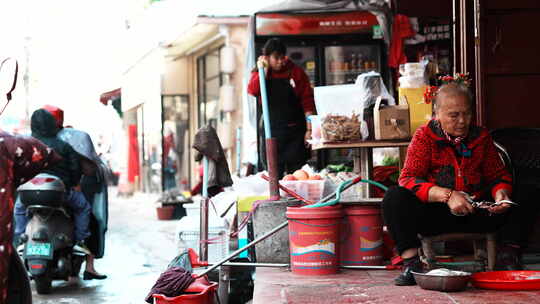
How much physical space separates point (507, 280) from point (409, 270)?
54 cm

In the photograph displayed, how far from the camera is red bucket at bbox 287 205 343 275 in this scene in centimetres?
499

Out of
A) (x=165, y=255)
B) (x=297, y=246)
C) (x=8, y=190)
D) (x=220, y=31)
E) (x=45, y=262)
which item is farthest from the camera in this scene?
(x=220, y=31)

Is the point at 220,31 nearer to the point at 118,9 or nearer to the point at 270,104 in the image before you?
the point at 270,104

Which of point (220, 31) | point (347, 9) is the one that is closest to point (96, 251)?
point (347, 9)

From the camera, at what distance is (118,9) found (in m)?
31.9

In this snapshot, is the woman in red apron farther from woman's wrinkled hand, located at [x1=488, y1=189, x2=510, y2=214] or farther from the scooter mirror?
the scooter mirror

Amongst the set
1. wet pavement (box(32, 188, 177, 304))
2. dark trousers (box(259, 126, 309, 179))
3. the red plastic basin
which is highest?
dark trousers (box(259, 126, 309, 179))

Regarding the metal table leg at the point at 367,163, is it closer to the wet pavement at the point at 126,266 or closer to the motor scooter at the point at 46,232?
the wet pavement at the point at 126,266

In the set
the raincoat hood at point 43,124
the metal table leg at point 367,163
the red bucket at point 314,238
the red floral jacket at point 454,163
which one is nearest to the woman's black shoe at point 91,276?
the raincoat hood at point 43,124

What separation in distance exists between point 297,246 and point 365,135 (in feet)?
4.46

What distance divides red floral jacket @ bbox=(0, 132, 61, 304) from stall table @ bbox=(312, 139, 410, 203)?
2.32 meters

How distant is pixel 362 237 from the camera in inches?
208

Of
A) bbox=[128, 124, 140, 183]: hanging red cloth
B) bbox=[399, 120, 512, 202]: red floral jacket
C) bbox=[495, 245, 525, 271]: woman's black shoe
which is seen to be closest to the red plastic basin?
bbox=[495, 245, 525, 271]: woman's black shoe

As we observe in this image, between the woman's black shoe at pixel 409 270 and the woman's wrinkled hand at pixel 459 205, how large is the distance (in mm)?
358
